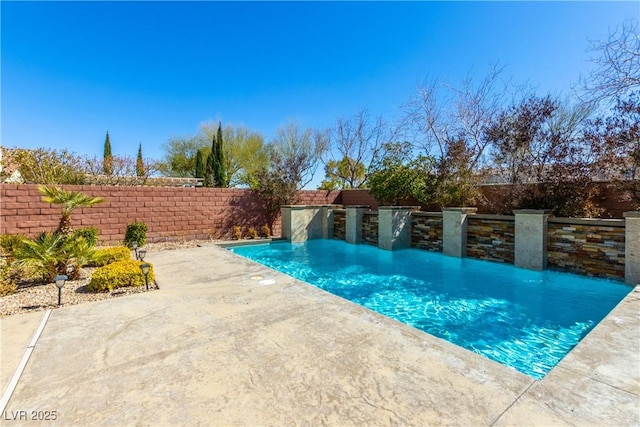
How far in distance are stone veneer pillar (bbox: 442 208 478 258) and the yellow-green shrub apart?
8.09 meters

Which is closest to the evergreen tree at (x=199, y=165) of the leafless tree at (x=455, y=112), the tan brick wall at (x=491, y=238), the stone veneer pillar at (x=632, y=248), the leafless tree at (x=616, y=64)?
the leafless tree at (x=455, y=112)

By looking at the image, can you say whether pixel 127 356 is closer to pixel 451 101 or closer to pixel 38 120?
pixel 38 120

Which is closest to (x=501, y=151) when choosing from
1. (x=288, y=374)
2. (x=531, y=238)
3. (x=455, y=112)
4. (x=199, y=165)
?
(x=531, y=238)

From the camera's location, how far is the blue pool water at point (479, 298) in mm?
3967

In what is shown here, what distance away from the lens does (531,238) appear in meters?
7.41

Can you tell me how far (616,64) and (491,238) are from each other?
17.6 ft

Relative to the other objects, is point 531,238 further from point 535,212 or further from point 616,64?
point 616,64

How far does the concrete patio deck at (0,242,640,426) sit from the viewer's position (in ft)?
6.90

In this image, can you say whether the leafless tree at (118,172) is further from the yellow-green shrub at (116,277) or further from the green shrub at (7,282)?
the yellow-green shrub at (116,277)

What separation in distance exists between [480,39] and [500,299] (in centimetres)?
1060

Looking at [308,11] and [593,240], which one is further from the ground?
[308,11]

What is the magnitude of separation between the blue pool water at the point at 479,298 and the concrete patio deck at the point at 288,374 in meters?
0.76

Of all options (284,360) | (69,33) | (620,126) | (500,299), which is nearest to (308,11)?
(69,33)

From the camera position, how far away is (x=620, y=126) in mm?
6949
